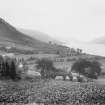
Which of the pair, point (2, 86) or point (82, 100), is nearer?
point (82, 100)

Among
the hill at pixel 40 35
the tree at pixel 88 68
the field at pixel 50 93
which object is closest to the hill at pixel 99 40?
the hill at pixel 40 35

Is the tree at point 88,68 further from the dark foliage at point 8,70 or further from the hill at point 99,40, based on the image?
the hill at point 99,40

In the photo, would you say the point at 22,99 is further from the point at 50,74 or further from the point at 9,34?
the point at 9,34

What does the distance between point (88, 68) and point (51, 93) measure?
10.4 m

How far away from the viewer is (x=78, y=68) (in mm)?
32688

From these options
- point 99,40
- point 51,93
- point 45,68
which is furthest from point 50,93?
point 99,40

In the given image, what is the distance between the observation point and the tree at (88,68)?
101 ft

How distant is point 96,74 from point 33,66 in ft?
32.2

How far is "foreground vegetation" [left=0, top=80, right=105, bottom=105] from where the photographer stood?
2075cm

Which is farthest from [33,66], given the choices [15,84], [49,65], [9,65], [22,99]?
[22,99]

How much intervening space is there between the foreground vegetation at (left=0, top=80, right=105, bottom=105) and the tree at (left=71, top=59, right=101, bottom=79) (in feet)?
16.8

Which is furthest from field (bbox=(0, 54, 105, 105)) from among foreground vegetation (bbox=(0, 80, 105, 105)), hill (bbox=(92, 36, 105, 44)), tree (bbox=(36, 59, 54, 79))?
hill (bbox=(92, 36, 105, 44))

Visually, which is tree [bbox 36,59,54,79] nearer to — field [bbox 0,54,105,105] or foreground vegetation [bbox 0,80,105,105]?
field [bbox 0,54,105,105]

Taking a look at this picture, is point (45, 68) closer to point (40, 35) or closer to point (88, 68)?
point (88, 68)
